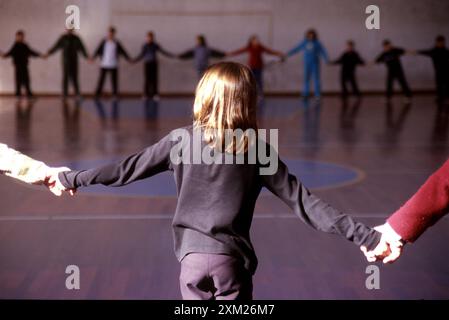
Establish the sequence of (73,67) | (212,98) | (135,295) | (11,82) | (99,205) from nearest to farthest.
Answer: (212,98) → (135,295) → (99,205) → (73,67) → (11,82)

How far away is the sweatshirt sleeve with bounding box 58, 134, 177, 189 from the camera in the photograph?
111 inches

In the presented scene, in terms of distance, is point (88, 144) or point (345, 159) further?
point (88, 144)

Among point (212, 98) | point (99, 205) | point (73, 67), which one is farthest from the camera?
point (73, 67)

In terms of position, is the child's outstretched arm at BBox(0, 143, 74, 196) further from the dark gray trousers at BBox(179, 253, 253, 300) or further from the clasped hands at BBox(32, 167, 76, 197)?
the dark gray trousers at BBox(179, 253, 253, 300)

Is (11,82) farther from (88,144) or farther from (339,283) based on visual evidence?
(339,283)

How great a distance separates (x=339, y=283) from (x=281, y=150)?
576 centimetres

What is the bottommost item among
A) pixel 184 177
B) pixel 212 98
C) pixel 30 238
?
pixel 30 238

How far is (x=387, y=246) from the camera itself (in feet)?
9.71

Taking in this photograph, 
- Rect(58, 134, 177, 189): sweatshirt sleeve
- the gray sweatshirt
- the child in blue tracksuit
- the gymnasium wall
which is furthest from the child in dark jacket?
the gray sweatshirt

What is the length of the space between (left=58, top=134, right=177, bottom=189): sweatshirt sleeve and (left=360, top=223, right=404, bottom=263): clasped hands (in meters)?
0.93

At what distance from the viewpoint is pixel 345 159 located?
9547 mm

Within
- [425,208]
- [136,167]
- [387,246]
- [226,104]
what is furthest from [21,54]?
[425,208]

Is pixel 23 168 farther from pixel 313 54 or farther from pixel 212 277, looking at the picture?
pixel 313 54

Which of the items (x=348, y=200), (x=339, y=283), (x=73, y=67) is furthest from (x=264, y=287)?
(x=73, y=67)
